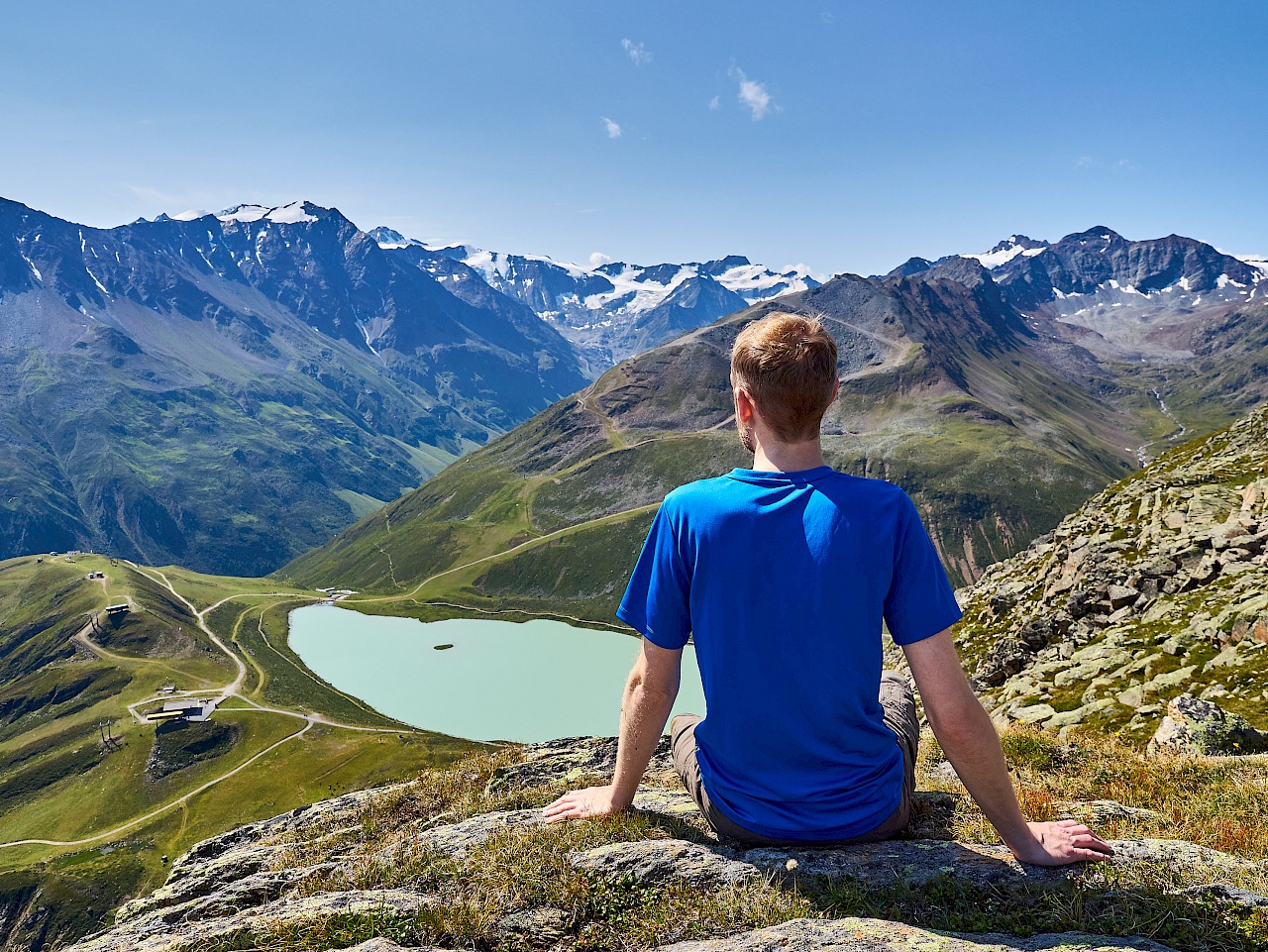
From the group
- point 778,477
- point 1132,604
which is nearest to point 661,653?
point 778,477

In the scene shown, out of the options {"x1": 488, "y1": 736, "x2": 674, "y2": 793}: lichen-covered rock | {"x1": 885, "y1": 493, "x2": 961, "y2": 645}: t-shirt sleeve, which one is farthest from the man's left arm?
{"x1": 488, "y1": 736, "x2": 674, "y2": 793}: lichen-covered rock

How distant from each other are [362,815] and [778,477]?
1054 centimetres

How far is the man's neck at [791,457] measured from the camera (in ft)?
19.8

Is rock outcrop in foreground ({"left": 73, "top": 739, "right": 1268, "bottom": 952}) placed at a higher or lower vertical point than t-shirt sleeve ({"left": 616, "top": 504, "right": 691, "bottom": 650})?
lower

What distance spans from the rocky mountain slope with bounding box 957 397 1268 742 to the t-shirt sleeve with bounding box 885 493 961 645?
14.4 metres

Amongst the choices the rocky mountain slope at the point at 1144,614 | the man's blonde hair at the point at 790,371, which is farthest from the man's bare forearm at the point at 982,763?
the rocky mountain slope at the point at 1144,614

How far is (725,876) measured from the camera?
685 cm

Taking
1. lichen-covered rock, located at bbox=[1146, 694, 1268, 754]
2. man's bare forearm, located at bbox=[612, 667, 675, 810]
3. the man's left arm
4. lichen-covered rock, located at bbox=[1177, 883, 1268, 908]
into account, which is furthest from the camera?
lichen-covered rock, located at bbox=[1146, 694, 1268, 754]

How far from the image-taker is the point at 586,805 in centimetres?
869

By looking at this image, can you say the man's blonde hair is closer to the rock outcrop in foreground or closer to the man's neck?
the man's neck

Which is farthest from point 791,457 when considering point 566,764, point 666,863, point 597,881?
point 566,764

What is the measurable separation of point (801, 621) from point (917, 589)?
102 cm

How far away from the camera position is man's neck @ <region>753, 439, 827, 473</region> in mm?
6035

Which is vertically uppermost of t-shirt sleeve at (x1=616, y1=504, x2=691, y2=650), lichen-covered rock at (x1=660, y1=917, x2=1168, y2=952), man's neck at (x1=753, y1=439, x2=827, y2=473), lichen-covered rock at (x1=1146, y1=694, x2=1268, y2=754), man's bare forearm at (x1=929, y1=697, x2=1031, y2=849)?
man's neck at (x1=753, y1=439, x2=827, y2=473)
